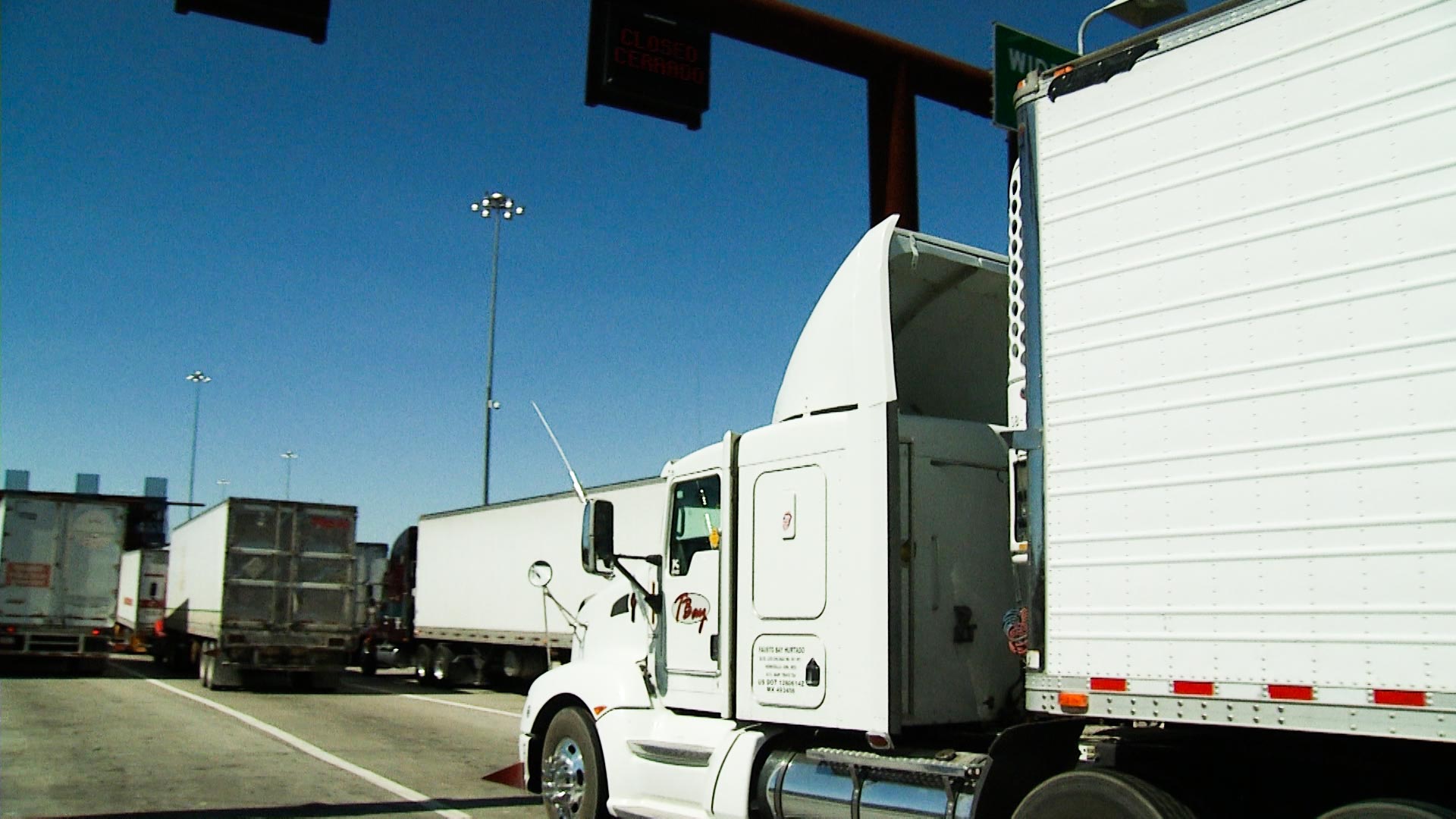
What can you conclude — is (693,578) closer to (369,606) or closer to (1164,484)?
(1164,484)

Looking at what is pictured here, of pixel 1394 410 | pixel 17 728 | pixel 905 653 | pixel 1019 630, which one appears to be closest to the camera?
pixel 1394 410

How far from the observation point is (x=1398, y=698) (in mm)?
3969

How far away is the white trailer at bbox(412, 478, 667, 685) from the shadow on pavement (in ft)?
25.3

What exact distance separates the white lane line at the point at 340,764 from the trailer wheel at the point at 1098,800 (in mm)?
5455

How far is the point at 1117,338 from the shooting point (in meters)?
4.98

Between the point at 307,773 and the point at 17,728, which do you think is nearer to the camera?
the point at 307,773

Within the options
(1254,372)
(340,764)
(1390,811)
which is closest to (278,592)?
(340,764)

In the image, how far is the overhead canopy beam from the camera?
35.4 ft

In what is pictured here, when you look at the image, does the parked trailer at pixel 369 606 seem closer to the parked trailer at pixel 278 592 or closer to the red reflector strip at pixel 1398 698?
the parked trailer at pixel 278 592

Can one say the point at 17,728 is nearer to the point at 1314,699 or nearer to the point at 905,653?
the point at 905,653

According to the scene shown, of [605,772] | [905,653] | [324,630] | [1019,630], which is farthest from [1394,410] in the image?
[324,630]

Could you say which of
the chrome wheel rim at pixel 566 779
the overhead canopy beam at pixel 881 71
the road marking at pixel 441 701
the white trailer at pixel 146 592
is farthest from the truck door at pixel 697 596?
the white trailer at pixel 146 592

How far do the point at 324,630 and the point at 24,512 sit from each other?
25.1 feet

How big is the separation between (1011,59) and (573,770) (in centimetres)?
726
